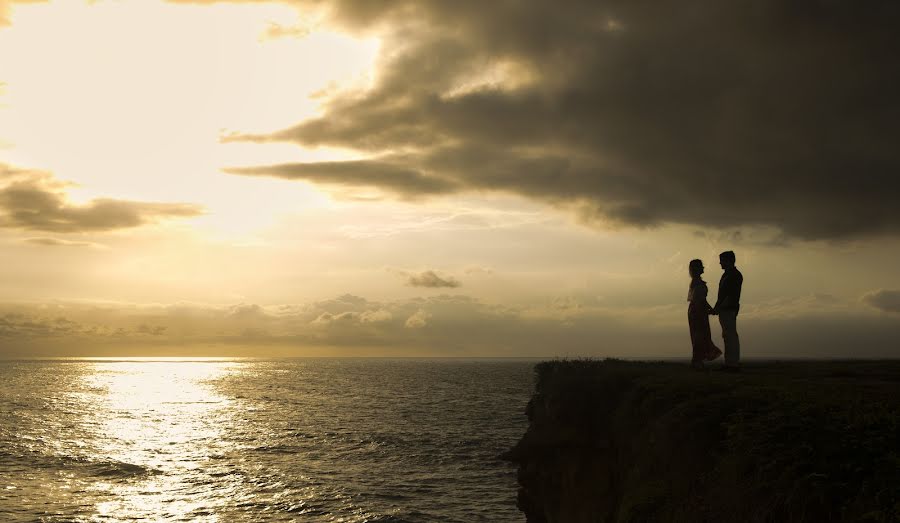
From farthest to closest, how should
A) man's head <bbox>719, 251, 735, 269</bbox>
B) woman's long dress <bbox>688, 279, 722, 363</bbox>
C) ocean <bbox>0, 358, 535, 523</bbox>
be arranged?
ocean <bbox>0, 358, 535, 523</bbox> < woman's long dress <bbox>688, 279, 722, 363</bbox> < man's head <bbox>719, 251, 735, 269</bbox>

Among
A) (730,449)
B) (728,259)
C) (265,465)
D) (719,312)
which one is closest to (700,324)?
(719,312)

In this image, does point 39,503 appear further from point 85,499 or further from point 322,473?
point 322,473

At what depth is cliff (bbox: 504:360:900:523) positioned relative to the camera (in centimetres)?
810

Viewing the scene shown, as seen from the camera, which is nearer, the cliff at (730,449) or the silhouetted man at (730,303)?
the cliff at (730,449)

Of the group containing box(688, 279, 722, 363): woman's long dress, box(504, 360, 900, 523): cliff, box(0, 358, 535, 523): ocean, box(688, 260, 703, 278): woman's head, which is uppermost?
box(688, 260, 703, 278): woman's head

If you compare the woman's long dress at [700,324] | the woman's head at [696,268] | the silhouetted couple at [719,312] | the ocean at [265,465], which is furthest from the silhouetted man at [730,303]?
the ocean at [265,465]

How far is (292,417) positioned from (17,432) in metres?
25.9

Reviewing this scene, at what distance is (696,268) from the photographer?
20297mm

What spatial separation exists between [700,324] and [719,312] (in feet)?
4.97

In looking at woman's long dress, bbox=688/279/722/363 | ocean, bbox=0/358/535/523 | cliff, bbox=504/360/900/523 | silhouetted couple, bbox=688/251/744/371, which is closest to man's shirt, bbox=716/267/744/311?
silhouetted couple, bbox=688/251/744/371

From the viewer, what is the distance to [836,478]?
8.12m

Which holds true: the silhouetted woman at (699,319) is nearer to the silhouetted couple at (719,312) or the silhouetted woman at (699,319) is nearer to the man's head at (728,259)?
the silhouetted couple at (719,312)

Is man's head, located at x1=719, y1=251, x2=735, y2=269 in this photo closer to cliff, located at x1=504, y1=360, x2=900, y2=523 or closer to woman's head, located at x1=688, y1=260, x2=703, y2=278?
woman's head, located at x1=688, y1=260, x2=703, y2=278

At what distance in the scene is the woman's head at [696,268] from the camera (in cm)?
2025
